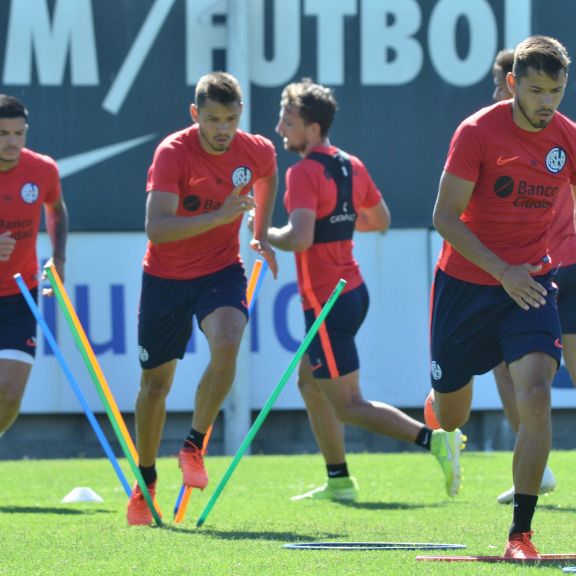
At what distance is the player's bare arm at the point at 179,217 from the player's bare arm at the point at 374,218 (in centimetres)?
205

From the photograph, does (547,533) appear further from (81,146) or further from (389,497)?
(81,146)

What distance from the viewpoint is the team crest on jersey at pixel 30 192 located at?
7936 mm

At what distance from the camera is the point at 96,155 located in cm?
1308

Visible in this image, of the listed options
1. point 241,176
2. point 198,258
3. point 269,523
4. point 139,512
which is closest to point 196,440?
point 139,512

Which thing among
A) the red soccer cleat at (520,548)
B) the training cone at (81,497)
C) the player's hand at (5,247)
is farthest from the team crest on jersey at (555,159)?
the training cone at (81,497)

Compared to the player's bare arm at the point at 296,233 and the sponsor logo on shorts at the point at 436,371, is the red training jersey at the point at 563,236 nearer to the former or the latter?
the player's bare arm at the point at 296,233

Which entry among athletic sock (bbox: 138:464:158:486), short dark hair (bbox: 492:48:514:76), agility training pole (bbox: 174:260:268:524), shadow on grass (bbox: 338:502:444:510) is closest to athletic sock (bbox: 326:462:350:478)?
shadow on grass (bbox: 338:502:444:510)

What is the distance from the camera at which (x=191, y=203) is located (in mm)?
7168

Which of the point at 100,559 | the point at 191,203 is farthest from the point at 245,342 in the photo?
the point at 100,559

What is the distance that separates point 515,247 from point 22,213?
3030mm

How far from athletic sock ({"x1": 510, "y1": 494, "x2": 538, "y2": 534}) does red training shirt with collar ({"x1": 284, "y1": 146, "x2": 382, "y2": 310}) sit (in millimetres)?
3101

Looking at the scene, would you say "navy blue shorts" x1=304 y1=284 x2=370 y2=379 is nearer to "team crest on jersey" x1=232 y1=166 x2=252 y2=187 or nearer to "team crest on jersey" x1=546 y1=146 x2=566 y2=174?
"team crest on jersey" x1=232 y1=166 x2=252 y2=187

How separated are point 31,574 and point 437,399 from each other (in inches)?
79.8

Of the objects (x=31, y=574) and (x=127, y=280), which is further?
(x=127, y=280)
